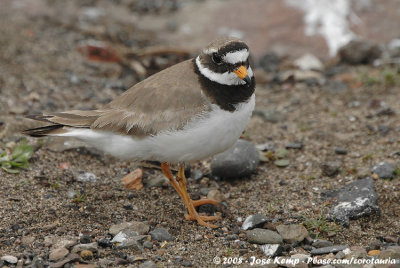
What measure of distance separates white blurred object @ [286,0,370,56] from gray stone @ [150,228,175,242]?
5592mm

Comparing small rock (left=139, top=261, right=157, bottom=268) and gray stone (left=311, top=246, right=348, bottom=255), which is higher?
gray stone (left=311, top=246, right=348, bottom=255)

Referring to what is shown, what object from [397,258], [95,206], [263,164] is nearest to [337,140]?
[263,164]

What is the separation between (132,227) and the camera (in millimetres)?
4566

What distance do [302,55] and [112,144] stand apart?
16.9 feet

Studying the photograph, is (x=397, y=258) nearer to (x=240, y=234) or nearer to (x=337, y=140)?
(x=240, y=234)

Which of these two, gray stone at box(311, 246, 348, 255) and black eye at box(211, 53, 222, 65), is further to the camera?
black eye at box(211, 53, 222, 65)

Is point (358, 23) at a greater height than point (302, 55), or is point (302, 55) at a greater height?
point (358, 23)

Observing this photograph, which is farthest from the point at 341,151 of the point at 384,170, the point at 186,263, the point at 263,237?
the point at 186,263

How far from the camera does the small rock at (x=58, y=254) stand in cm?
402

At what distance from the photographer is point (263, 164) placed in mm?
5938

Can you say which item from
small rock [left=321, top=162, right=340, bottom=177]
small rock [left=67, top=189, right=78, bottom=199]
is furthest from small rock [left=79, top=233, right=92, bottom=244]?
small rock [left=321, top=162, right=340, bottom=177]

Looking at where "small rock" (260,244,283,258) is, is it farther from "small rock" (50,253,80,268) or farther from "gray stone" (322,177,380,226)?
"small rock" (50,253,80,268)

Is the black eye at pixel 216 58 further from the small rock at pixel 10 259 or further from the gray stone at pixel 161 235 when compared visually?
the small rock at pixel 10 259

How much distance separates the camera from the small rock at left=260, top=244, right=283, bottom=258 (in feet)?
13.9
